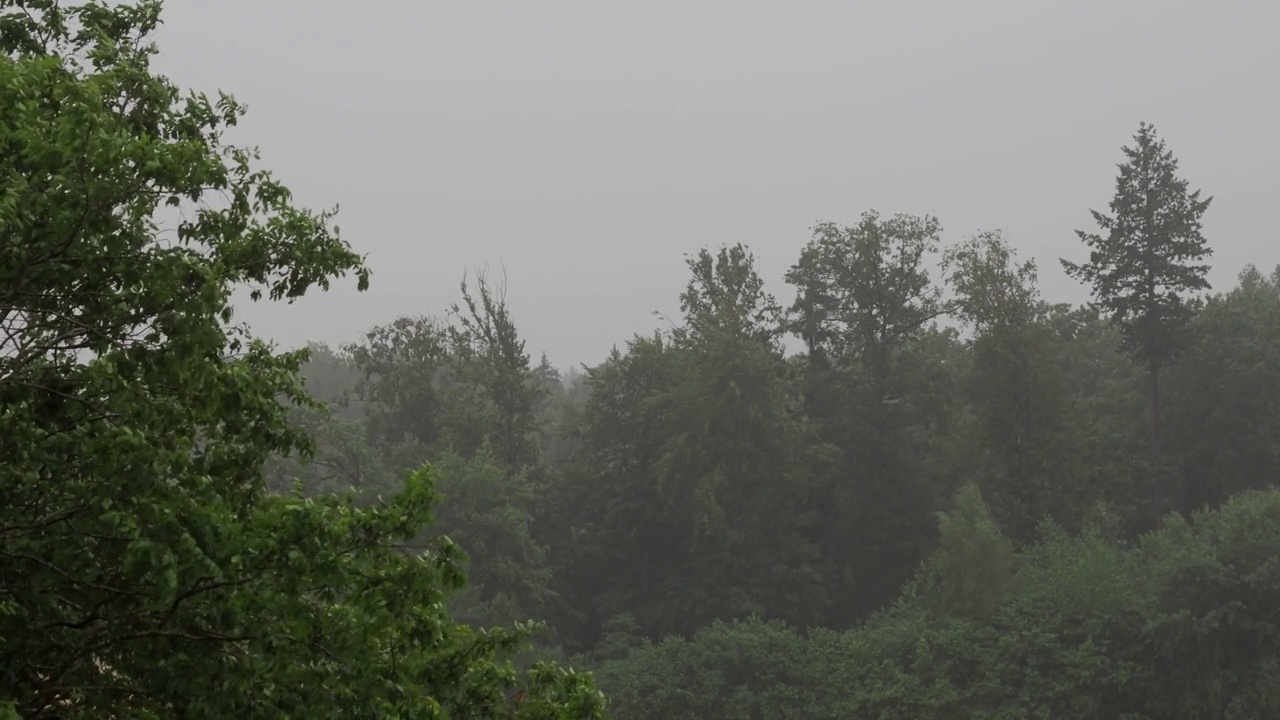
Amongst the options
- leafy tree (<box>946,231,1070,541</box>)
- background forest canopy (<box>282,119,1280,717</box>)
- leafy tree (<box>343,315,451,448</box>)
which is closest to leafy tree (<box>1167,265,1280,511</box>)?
background forest canopy (<box>282,119,1280,717</box>)

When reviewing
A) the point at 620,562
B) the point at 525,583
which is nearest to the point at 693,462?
the point at 620,562

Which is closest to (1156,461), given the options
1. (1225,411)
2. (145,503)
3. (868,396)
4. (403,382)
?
(1225,411)

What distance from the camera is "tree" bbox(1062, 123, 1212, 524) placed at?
5238cm

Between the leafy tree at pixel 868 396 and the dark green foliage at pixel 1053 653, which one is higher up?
the leafy tree at pixel 868 396

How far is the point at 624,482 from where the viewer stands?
2183 inches

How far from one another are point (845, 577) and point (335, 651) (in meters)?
45.7

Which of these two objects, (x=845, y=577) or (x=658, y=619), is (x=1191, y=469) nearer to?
(x=845, y=577)

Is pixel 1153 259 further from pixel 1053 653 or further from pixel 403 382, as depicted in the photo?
pixel 403 382

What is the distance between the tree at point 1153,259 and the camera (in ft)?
172

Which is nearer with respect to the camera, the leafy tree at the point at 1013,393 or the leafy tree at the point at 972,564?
the leafy tree at the point at 972,564

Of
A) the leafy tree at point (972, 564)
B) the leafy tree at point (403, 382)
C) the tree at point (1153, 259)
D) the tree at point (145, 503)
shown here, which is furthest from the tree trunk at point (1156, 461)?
the tree at point (145, 503)

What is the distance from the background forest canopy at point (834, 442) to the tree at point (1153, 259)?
0.35 feet

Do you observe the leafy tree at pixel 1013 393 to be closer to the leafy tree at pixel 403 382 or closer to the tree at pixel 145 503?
the leafy tree at pixel 403 382

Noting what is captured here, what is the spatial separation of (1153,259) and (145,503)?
51757 millimetres
